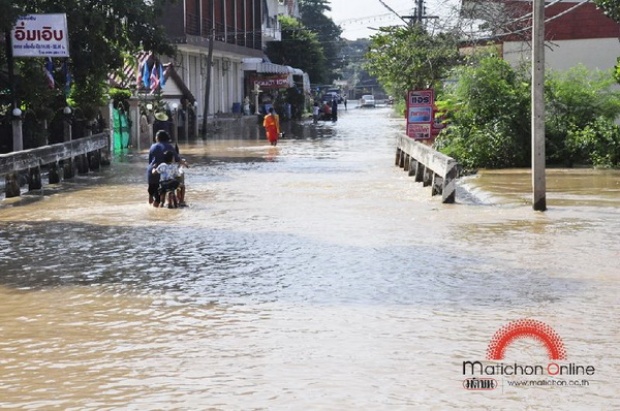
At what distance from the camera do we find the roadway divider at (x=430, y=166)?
19.0m

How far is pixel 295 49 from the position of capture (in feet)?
329

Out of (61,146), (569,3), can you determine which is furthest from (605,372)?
(569,3)

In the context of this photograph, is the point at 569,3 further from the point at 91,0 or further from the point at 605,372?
the point at 605,372

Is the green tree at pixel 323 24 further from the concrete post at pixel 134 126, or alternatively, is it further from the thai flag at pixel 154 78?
the concrete post at pixel 134 126

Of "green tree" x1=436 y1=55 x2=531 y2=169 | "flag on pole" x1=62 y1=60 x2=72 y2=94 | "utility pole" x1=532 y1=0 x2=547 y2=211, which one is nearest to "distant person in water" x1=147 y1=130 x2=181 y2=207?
"utility pole" x1=532 y1=0 x2=547 y2=211

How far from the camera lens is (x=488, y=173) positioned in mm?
24875

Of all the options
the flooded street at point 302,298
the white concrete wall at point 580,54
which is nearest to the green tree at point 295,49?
the white concrete wall at point 580,54

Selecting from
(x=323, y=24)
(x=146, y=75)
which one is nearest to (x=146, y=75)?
(x=146, y=75)

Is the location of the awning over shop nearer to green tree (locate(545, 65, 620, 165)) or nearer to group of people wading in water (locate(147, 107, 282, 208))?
green tree (locate(545, 65, 620, 165))

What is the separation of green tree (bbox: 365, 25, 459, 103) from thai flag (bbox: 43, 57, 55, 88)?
39.3 feet

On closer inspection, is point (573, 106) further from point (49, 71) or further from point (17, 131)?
point (49, 71)

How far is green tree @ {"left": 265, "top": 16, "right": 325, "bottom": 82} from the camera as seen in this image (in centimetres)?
9919

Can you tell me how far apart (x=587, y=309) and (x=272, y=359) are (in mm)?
3280

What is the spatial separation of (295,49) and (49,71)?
71.7 meters
